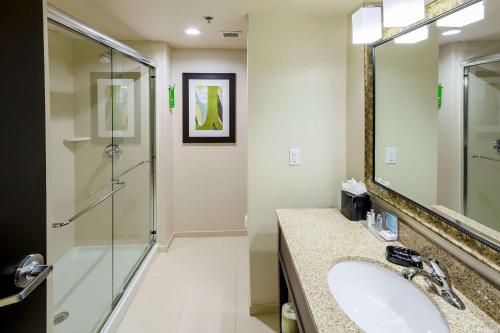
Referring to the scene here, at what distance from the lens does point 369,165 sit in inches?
75.1

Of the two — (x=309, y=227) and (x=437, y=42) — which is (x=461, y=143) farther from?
(x=309, y=227)

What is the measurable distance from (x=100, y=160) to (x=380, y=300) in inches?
111

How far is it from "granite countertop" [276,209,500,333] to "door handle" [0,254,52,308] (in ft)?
2.77

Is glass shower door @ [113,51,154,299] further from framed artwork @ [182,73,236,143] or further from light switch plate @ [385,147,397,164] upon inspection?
light switch plate @ [385,147,397,164]

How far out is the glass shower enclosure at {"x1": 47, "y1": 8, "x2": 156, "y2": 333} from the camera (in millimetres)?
2707

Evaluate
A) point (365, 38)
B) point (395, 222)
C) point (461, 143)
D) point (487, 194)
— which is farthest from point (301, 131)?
point (487, 194)

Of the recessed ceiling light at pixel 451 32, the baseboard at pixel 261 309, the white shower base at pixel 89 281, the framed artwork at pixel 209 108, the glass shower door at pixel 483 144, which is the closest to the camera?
the glass shower door at pixel 483 144

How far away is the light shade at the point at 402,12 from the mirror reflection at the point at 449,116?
7 centimetres

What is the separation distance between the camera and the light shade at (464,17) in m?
1.05

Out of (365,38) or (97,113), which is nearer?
(365,38)

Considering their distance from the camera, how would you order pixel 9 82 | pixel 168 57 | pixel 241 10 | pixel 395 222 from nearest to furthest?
pixel 9 82 → pixel 395 222 → pixel 241 10 → pixel 168 57

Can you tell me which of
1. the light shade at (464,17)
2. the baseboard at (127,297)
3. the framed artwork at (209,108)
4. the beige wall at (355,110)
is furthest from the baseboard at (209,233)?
the light shade at (464,17)

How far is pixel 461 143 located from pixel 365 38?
0.92 meters

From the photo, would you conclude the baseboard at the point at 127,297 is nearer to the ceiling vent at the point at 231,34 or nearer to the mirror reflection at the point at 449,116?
the mirror reflection at the point at 449,116
